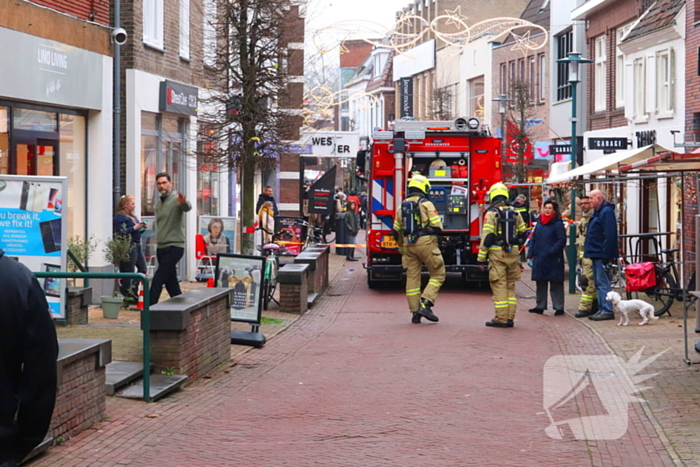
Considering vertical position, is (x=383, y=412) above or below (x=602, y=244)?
below

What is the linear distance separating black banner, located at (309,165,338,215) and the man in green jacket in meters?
16.3

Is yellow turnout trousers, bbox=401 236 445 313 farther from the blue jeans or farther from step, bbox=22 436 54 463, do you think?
step, bbox=22 436 54 463

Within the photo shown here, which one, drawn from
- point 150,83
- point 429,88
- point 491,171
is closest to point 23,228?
point 150,83

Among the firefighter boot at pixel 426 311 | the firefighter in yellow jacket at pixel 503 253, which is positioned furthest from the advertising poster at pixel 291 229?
the firefighter in yellow jacket at pixel 503 253

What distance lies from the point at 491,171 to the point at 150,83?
647 centimetres

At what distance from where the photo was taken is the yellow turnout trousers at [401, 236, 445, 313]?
14.4 m

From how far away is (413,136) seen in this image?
62.4 ft

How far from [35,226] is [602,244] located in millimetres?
8072

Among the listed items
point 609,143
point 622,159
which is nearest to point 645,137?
point 609,143

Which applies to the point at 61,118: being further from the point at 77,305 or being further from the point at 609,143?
the point at 609,143

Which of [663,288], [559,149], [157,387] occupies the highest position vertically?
[559,149]

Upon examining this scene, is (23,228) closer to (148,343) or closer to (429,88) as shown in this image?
(148,343)

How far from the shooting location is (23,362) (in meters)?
3.67

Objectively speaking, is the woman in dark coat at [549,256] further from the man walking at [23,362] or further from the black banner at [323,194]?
the black banner at [323,194]
